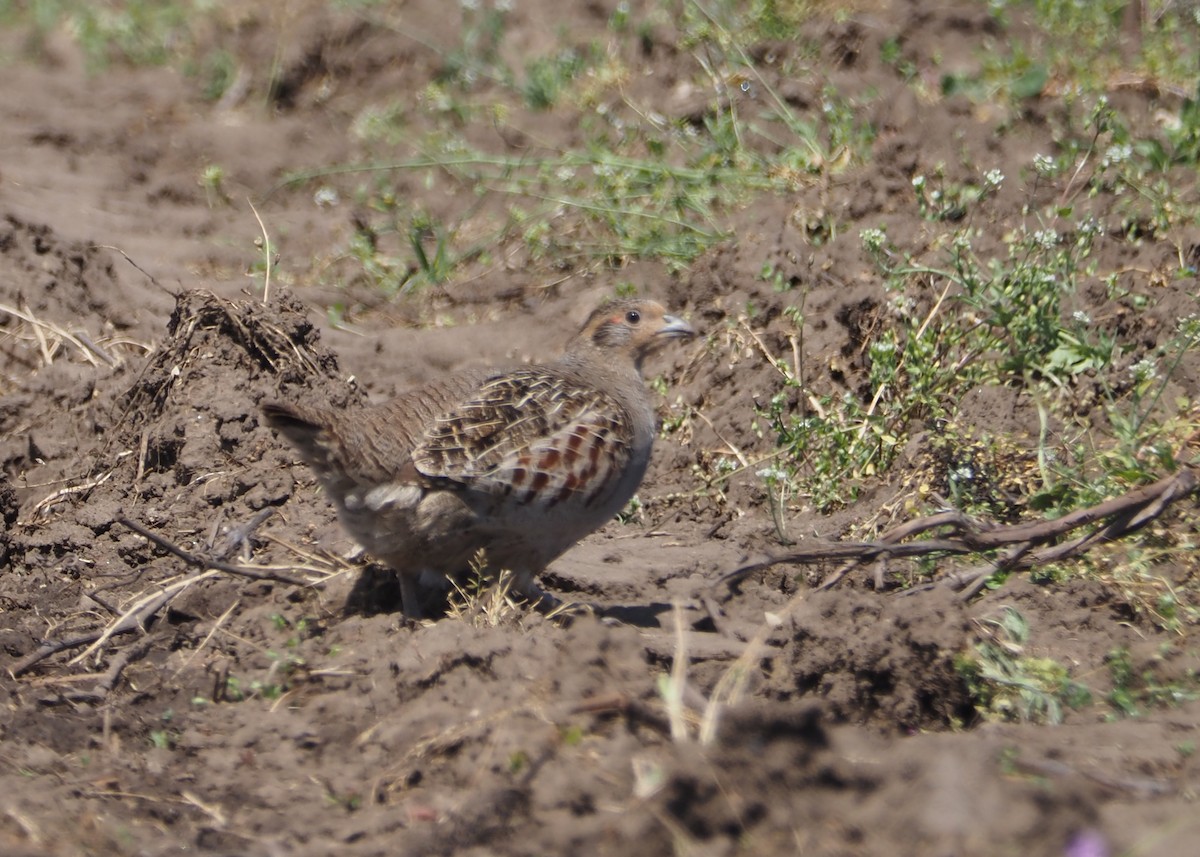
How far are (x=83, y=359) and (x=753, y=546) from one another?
3480mm

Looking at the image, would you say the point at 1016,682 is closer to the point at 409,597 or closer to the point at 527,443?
the point at 527,443

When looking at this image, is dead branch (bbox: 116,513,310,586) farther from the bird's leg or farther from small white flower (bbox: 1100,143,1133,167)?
small white flower (bbox: 1100,143,1133,167)

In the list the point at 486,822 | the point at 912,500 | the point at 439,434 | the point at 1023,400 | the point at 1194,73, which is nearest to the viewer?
the point at 486,822

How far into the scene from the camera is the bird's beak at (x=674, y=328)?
6.06 m

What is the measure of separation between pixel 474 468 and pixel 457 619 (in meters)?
0.55

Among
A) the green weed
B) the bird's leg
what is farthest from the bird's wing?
the green weed

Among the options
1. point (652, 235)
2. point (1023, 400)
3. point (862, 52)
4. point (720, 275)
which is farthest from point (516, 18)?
point (1023, 400)

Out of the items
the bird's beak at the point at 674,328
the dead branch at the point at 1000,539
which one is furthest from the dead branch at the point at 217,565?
the bird's beak at the point at 674,328

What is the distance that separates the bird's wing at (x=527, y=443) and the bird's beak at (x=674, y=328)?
780mm

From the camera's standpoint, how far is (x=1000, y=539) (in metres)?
4.35

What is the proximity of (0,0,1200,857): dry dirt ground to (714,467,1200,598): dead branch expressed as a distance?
0.42 ft

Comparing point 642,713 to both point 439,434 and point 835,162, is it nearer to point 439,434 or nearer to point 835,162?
point 439,434

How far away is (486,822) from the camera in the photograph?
3186 millimetres

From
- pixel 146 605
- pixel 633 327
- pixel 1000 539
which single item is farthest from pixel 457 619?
pixel 633 327
